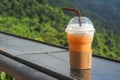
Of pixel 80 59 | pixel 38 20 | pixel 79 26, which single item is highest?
pixel 79 26

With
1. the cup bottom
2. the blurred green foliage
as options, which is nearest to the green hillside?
the blurred green foliage

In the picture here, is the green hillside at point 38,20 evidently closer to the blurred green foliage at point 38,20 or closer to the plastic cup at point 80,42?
the blurred green foliage at point 38,20

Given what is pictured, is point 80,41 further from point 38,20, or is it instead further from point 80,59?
point 38,20

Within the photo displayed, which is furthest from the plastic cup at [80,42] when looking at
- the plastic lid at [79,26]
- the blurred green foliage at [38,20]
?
the blurred green foliage at [38,20]

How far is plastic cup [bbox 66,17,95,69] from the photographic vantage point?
146 cm

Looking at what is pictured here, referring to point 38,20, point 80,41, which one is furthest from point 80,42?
point 38,20

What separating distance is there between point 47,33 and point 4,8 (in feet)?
12.4

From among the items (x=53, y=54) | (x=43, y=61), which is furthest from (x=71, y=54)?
(x=53, y=54)

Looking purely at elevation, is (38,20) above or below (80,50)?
below

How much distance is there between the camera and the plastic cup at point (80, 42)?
146cm

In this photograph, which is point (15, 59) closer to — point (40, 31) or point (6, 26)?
point (6, 26)

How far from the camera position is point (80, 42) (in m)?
1.46

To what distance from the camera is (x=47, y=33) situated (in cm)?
1625

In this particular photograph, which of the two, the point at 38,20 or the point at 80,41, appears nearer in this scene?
the point at 80,41
